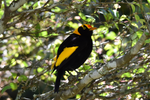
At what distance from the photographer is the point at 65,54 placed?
267cm

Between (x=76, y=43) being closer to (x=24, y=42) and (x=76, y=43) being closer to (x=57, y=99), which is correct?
(x=57, y=99)

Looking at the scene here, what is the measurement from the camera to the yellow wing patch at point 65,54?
2.62 meters

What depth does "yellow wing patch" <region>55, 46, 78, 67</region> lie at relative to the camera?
8.59ft

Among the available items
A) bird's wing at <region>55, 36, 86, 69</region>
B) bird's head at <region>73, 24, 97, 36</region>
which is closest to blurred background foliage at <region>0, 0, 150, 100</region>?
bird's head at <region>73, 24, 97, 36</region>

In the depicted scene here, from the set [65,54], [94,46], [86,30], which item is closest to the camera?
[65,54]

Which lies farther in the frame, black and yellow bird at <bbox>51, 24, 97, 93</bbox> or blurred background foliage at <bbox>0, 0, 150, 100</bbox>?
black and yellow bird at <bbox>51, 24, 97, 93</bbox>

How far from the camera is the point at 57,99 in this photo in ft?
8.58

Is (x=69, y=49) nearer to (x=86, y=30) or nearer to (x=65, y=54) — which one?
(x=65, y=54)

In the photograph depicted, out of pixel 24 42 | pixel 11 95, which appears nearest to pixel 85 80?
pixel 24 42

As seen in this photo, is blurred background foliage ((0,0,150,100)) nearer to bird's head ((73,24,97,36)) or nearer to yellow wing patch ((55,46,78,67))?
bird's head ((73,24,97,36))

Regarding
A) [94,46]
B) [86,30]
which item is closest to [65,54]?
[86,30]

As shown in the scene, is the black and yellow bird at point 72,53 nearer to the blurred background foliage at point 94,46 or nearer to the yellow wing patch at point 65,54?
the yellow wing patch at point 65,54

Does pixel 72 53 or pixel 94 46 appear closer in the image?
pixel 72 53

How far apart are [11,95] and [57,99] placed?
166 inches
